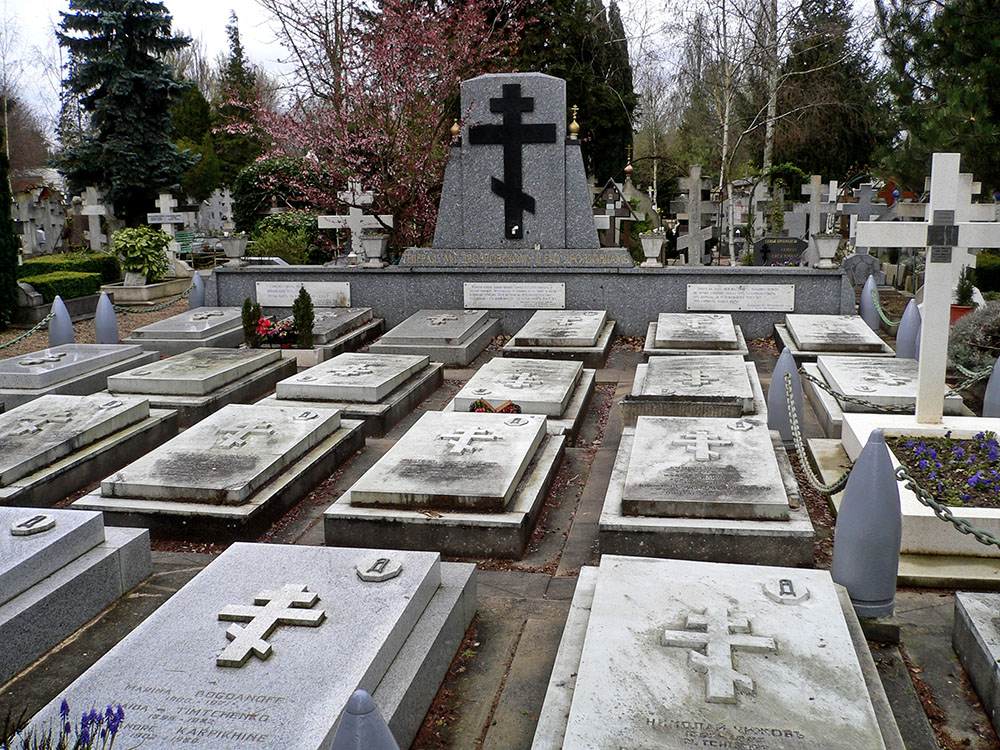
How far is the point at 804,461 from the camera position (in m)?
5.18

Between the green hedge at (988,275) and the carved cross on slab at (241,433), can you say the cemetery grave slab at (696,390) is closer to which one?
the carved cross on slab at (241,433)

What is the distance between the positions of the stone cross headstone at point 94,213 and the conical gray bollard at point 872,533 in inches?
962

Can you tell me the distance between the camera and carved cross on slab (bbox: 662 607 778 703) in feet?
9.22

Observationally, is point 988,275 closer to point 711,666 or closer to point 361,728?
point 711,666

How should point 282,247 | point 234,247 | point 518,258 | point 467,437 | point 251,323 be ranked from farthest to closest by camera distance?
point 282,247, point 234,247, point 518,258, point 251,323, point 467,437

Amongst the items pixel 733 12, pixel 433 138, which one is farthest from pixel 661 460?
pixel 733 12

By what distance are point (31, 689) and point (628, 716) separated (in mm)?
2403

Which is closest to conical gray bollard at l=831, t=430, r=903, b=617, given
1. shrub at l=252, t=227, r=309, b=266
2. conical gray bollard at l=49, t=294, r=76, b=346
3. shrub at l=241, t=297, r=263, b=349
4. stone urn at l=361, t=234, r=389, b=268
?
shrub at l=241, t=297, r=263, b=349

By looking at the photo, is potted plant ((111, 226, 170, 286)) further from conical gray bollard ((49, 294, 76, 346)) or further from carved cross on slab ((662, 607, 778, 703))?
carved cross on slab ((662, 607, 778, 703))

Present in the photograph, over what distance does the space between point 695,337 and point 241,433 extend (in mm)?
5309

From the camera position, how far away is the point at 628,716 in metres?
2.70

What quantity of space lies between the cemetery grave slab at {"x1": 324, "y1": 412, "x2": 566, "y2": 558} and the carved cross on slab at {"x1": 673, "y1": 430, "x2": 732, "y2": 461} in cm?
90

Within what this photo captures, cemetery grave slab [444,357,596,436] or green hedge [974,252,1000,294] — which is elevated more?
green hedge [974,252,1000,294]

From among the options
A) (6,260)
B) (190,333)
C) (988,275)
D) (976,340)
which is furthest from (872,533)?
(6,260)
